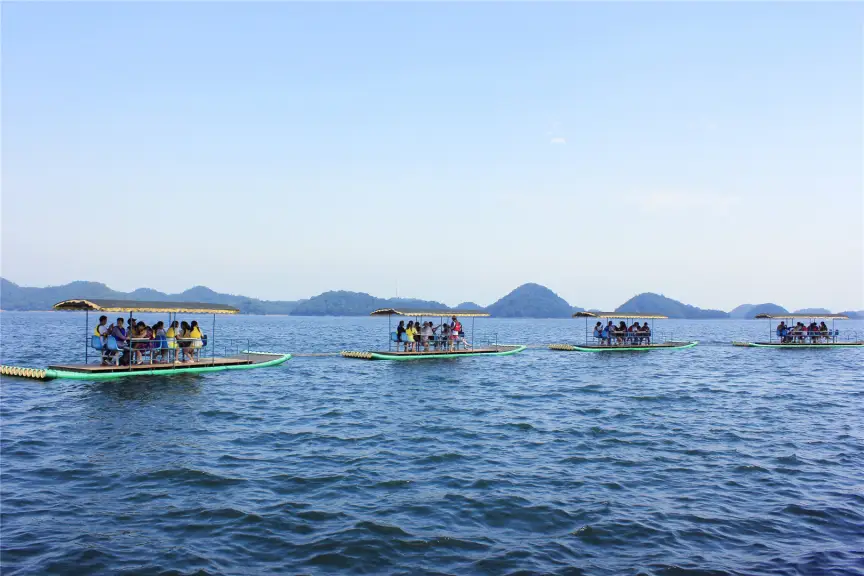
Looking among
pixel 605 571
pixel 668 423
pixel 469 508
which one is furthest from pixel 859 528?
pixel 668 423

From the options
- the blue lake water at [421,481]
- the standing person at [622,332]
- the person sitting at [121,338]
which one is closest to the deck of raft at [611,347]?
the standing person at [622,332]

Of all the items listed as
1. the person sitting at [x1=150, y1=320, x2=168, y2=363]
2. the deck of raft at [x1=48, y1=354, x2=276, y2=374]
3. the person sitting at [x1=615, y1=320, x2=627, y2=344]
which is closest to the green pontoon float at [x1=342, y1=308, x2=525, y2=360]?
the deck of raft at [x1=48, y1=354, x2=276, y2=374]

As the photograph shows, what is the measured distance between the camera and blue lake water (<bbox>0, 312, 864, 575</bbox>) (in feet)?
35.7

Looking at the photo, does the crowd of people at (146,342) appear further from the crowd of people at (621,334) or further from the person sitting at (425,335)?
the crowd of people at (621,334)

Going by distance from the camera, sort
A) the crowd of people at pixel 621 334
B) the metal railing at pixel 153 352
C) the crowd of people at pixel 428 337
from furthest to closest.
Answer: the crowd of people at pixel 621 334 → the crowd of people at pixel 428 337 → the metal railing at pixel 153 352

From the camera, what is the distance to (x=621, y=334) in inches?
2152

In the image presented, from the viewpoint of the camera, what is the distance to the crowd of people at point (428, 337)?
44875 millimetres

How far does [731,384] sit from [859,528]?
2532 cm

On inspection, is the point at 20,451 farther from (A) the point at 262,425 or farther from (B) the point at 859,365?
(B) the point at 859,365

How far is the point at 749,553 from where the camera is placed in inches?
440

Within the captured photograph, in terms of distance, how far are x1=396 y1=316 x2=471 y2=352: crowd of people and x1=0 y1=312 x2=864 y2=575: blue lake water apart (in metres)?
14.1

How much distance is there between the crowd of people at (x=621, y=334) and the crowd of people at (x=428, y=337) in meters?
13.6

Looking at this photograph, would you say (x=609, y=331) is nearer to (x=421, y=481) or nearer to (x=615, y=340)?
(x=615, y=340)

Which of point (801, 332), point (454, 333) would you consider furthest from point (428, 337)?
point (801, 332)
